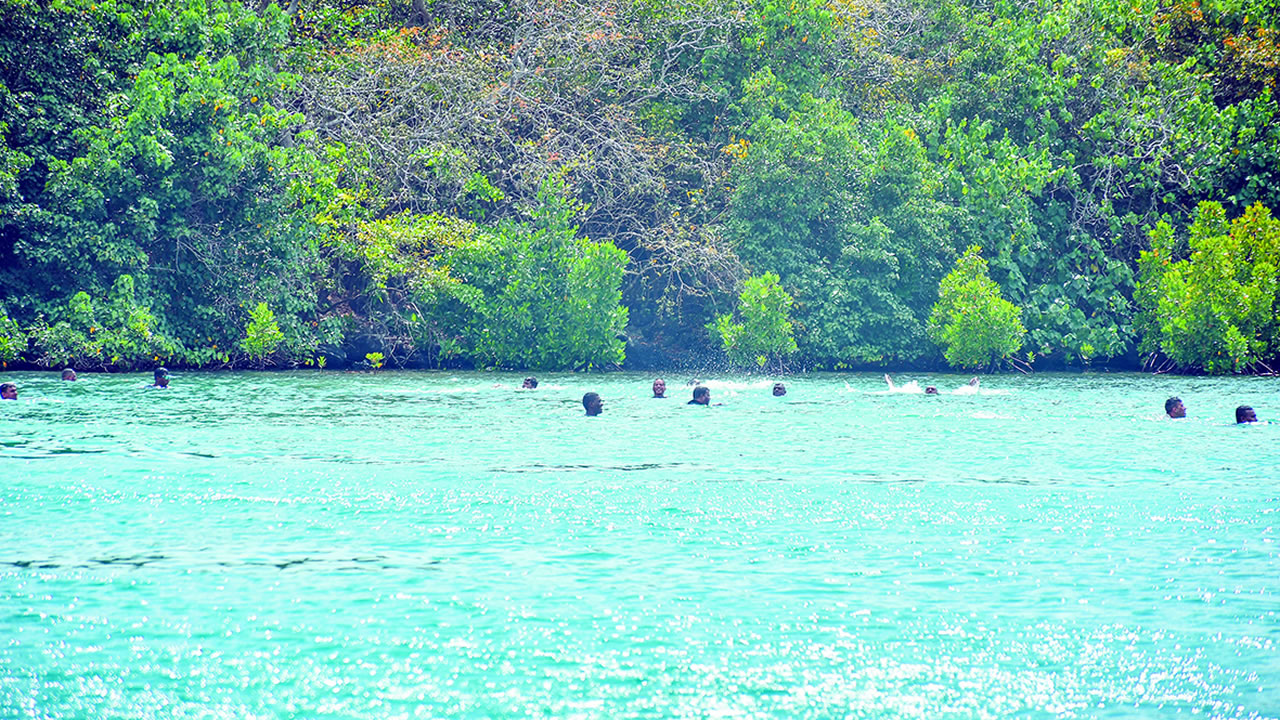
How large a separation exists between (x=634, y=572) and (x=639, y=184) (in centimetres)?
2694

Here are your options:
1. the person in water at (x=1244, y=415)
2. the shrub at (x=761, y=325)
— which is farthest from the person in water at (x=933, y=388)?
the person in water at (x=1244, y=415)

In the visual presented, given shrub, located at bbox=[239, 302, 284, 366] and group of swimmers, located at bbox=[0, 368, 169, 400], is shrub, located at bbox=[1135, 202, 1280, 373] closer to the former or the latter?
shrub, located at bbox=[239, 302, 284, 366]

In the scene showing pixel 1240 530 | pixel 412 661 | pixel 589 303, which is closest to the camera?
pixel 412 661

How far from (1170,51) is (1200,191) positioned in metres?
4.64

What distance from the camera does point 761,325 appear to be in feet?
112

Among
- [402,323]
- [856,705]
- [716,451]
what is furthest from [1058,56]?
[856,705]

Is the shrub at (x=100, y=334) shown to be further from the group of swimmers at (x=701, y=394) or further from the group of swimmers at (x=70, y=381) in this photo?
the group of swimmers at (x=701, y=394)

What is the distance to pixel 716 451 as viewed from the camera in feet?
55.1

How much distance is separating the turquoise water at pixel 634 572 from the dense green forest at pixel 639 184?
43.8 ft

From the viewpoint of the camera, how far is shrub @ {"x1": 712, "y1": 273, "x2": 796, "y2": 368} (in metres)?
33.7

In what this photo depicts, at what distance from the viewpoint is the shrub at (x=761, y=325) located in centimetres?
3369

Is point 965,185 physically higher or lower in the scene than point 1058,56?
lower

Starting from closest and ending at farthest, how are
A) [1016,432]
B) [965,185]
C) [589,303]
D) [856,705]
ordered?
[856,705]
[1016,432]
[589,303]
[965,185]

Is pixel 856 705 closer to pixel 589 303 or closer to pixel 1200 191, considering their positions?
pixel 589 303
